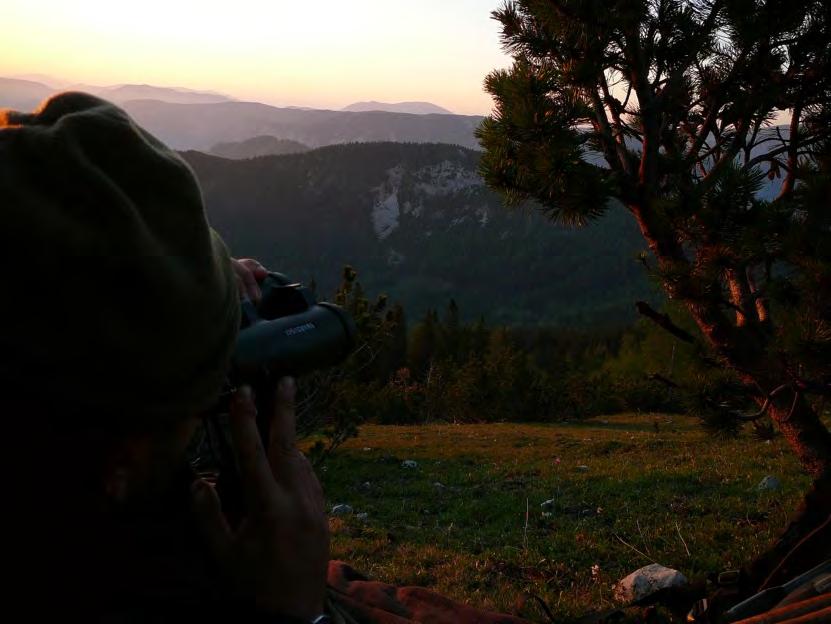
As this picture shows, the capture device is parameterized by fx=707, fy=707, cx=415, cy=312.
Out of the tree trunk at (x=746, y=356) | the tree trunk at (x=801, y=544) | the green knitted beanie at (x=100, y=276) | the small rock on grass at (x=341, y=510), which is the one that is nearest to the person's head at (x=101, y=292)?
the green knitted beanie at (x=100, y=276)

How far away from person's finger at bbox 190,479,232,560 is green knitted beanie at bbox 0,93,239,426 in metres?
0.26

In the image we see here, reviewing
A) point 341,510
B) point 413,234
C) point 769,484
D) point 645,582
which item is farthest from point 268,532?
point 413,234

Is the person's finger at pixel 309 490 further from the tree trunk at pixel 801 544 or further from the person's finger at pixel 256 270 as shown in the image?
the tree trunk at pixel 801 544

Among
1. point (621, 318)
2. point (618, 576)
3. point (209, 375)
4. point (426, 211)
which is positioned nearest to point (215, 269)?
point (209, 375)

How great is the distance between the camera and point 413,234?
15662 cm

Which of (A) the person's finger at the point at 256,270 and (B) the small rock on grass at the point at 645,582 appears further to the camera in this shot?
(B) the small rock on grass at the point at 645,582

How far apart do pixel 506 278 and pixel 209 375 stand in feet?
435

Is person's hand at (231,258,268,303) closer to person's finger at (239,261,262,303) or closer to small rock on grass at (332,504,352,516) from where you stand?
person's finger at (239,261,262,303)

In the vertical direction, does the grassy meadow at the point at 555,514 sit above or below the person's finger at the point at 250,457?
below

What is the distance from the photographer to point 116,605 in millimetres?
992

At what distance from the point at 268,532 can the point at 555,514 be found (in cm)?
442

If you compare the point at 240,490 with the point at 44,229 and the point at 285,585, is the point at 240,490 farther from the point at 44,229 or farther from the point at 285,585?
the point at 44,229

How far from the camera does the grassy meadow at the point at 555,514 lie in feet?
12.4

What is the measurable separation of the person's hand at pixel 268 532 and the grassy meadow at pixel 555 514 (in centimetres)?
237
